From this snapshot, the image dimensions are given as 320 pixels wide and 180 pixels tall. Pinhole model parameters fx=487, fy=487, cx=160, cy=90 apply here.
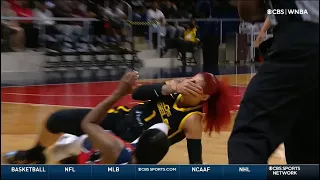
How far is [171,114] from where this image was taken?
1.32 m

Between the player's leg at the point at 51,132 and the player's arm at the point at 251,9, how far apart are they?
0.50 m

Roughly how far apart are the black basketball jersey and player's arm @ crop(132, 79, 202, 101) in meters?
0.01

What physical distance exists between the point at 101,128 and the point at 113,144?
49 millimetres

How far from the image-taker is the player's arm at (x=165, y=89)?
1.27 meters

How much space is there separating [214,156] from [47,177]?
0.46 metres

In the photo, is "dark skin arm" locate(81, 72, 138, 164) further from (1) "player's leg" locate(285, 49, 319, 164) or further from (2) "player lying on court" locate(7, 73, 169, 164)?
(1) "player's leg" locate(285, 49, 319, 164)

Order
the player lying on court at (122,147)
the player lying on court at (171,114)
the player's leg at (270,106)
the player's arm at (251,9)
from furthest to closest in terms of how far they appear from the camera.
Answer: the player lying on court at (171,114)
the player lying on court at (122,147)
the player's arm at (251,9)
the player's leg at (270,106)

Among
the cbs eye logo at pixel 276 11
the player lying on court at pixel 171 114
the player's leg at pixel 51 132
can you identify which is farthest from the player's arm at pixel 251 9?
the player's leg at pixel 51 132

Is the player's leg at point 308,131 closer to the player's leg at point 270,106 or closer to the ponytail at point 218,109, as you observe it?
the player's leg at point 270,106

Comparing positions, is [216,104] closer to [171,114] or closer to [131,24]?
[171,114]

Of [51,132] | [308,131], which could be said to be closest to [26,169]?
[51,132]

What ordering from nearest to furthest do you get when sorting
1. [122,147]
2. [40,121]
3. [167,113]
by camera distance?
[122,147] < [167,113] < [40,121]

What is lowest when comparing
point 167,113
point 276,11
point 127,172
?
point 127,172

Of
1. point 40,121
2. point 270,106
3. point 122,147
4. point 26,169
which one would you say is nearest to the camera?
point 270,106
